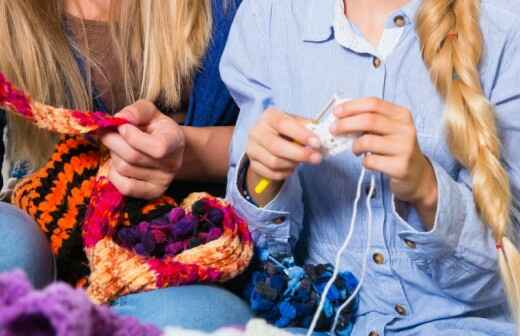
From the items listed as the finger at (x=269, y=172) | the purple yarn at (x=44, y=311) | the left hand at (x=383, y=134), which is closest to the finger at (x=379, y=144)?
the left hand at (x=383, y=134)

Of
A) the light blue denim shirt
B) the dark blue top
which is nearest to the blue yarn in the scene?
the light blue denim shirt

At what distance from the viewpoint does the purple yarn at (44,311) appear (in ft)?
1.45

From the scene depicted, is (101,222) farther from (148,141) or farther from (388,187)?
(388,187)

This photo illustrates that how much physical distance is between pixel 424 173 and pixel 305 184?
22 centimetres

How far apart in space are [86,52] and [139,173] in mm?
253

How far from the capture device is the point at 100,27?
1.10 m

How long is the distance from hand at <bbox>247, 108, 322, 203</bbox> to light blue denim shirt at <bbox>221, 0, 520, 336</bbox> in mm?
75

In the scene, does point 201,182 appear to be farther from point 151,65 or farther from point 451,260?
point 451,260

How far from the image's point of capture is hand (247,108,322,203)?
76 centimetres

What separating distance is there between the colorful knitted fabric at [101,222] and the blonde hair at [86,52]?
13cm

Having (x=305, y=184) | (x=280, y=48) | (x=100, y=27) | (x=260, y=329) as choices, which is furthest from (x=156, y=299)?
(x=100, y=27)

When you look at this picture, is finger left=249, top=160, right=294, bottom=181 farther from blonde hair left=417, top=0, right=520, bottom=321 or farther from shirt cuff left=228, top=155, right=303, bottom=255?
blonde hair left=417, top=0, right=520, bottom=321

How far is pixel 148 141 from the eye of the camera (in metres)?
0.90

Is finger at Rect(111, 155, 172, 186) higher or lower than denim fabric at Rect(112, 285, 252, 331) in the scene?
higher
